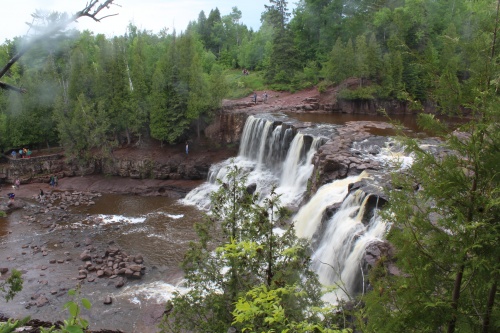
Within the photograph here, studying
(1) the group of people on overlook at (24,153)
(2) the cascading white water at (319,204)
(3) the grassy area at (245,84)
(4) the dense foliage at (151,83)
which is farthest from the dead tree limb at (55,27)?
(3) the grassy area at (245,84)

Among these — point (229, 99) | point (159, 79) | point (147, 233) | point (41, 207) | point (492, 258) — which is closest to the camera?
point (492, 258)

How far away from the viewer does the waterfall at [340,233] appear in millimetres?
→ 14547

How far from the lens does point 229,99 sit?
43.6 meters

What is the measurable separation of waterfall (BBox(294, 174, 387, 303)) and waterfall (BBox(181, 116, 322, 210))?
3770mm

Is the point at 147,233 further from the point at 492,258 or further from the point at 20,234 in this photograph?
the point at 492,258

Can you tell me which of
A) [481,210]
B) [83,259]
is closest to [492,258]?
[481,210]

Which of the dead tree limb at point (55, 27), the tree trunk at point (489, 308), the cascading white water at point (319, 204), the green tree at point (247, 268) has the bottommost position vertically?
the cascading white water at point (319, 204)

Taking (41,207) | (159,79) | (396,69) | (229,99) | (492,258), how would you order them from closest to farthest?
(492,258) < (41,207) < (159,79) < (396,69) < (229,99)

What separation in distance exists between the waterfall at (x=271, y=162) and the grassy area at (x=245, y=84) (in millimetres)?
12872

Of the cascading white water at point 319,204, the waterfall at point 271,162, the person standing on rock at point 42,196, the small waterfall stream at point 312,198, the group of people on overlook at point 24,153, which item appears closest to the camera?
the small waterfall stream at point 312,198

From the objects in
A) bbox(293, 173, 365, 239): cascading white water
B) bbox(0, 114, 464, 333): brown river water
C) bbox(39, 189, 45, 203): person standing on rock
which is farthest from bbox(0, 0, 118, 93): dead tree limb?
bbox(39, 189, 45, 203): person standing on rock

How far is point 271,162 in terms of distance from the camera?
29250 mm

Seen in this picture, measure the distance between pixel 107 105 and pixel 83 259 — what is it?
17218 mm

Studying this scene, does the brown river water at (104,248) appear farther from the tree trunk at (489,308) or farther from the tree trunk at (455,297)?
the tree trunk at (489,308)
